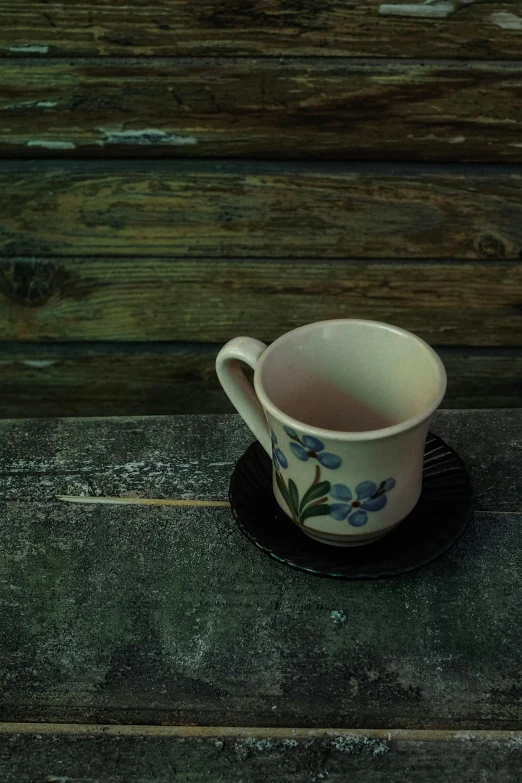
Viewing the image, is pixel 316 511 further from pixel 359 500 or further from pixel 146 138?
pixel 146 138

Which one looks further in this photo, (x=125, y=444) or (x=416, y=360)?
(x=125, y=444)

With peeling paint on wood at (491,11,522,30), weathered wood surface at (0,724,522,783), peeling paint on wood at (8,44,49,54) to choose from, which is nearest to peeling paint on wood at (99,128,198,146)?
peeling paint on wood at (8,44,49,54)

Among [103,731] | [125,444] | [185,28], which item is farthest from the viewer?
[185,28]

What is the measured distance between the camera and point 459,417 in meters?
0.71

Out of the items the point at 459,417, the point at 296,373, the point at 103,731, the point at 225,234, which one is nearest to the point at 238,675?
the point at 103,731

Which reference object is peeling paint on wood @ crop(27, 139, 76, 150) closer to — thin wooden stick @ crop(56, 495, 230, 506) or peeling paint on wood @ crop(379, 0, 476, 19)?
peeling paint on wood @ crop(379, 0, 476, 19)

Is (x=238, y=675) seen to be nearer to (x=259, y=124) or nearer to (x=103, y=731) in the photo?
(x=103, y=731)

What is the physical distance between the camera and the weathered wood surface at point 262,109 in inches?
36.3

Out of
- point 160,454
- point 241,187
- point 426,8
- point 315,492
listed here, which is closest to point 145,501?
point 160,454

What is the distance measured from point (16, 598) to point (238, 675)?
17 cm

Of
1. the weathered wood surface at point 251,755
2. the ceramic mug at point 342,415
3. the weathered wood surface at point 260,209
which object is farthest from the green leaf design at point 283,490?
the weathered wood surface at point 260,209

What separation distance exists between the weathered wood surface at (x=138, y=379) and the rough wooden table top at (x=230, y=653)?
0.56 metres

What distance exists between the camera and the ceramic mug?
0.49 metres

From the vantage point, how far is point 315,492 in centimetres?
51
